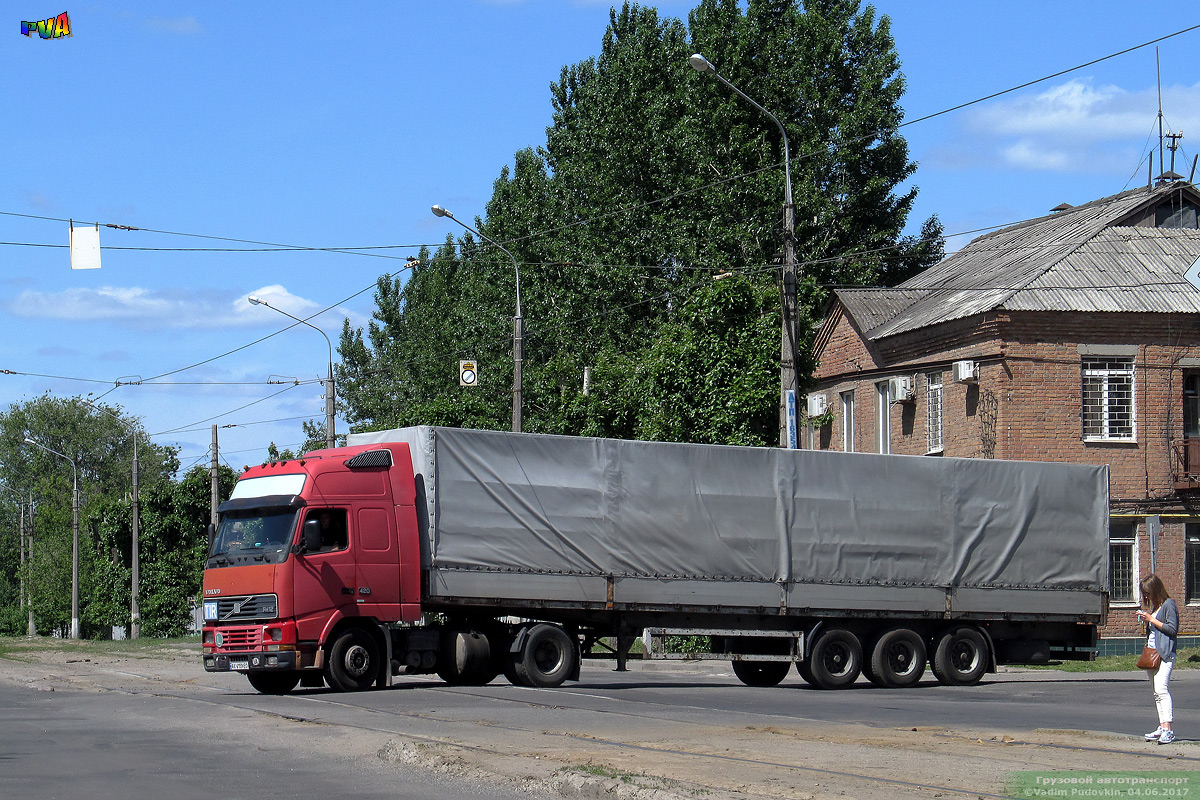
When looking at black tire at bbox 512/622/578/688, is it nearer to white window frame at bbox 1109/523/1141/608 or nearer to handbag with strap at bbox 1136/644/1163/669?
handbag with strap at bbox 1136/644/1163/669

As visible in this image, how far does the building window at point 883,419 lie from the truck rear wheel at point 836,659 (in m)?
16.2

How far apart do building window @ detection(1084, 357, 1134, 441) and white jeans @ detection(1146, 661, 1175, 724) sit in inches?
783

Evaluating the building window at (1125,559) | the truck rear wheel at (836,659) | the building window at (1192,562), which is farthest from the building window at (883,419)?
the truck rear wheel at (836,659)

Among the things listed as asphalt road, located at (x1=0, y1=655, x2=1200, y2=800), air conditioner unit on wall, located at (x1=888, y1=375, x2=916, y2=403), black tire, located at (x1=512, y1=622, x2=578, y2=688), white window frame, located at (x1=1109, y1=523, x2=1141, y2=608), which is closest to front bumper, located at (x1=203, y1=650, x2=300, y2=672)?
asphalt road, located at (x1=0, y1=655, x2=1200, y2=800)

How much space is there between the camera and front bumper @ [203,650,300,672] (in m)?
18.1

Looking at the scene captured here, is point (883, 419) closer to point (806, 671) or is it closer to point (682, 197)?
point (682, 197)

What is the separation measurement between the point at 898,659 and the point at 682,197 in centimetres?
2713

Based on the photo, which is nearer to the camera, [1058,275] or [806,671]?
[806,671]

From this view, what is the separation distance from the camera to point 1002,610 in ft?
71.6

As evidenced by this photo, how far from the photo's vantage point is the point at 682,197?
46.2 meters

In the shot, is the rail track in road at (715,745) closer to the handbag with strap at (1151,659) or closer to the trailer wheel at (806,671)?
the handbag with strap at (1151,659)

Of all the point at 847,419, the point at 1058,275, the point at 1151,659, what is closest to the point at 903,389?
the point at 847,419

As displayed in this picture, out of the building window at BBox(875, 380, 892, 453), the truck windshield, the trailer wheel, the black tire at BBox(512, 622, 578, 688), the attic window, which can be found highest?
Answer: the attic window

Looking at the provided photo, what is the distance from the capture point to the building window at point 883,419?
3672 cm
